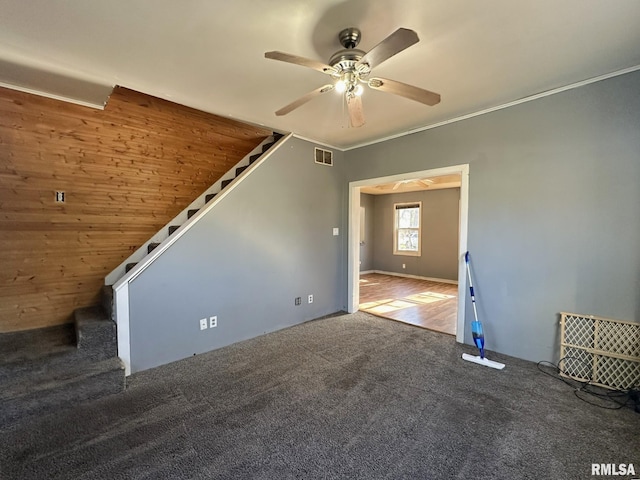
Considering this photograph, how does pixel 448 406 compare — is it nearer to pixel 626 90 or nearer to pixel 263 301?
pixel 263 301

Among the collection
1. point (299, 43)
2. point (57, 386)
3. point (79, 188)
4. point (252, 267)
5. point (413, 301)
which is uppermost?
point (299, 43)

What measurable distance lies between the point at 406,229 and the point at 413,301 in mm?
3261

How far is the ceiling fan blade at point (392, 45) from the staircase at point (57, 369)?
3016mm

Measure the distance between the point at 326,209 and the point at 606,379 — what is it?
3536 mm

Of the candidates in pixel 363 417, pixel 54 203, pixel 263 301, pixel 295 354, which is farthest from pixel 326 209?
pixel 54 203

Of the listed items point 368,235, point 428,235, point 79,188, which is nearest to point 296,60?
point 79,188

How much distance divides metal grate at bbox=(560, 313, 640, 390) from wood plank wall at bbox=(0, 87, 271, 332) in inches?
186

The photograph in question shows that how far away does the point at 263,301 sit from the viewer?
3697 millimetres

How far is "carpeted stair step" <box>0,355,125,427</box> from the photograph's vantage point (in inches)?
80.3

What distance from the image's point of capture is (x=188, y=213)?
3910mm

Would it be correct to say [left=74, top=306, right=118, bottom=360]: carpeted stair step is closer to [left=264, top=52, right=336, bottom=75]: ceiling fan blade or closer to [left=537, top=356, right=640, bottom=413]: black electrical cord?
[left=264, top=52, right=336, bottom=75]: ceiling fan blade
